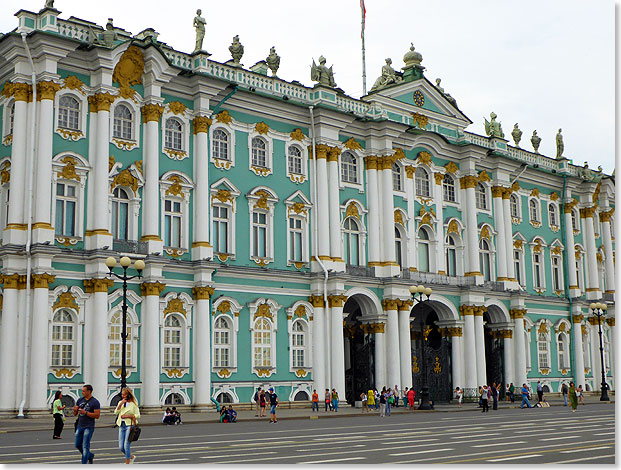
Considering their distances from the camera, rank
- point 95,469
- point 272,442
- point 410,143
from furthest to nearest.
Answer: point 410,143 < point 272,442 < point 95,469

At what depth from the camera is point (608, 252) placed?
65.0 metres

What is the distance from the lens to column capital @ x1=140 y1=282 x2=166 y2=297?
126 feet

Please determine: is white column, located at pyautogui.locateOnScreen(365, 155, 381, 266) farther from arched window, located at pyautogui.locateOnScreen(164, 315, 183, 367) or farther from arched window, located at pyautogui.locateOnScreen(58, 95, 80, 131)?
arched window, located at pyautogui.locateOnScreen(58, 95, 80, 131)

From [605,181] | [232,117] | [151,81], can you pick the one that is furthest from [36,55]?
[605,181]

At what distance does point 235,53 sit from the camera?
44.4m

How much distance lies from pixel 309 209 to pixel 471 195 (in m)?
12.9

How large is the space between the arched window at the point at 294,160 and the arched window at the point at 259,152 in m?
1.53

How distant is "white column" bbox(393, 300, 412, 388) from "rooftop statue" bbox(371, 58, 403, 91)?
45.6 ft

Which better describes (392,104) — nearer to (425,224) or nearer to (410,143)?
(410,143)

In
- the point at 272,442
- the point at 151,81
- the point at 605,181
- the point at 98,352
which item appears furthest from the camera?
the point at 605,181

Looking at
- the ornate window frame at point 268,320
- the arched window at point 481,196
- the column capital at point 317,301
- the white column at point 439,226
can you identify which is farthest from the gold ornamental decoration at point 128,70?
the arched window at point 481,196

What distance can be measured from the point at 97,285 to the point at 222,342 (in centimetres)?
741

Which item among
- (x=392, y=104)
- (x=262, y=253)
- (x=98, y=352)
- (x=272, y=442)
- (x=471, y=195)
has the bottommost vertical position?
(x=272, y=442)

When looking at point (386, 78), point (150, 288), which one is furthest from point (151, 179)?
point (386, 78)
